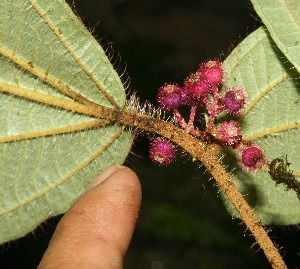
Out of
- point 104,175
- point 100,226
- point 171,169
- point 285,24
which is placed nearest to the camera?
point 285,24

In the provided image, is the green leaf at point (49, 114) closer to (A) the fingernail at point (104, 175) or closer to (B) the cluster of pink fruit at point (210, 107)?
(A) the fingernail at point (104, 175)

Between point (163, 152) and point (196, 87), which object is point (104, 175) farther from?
point (196, 87)

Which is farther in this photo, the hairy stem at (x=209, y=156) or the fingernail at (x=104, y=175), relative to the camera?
the fingernail at (x=104, y=175)

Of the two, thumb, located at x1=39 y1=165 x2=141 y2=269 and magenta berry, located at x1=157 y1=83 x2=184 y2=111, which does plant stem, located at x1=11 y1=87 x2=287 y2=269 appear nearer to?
magenta berry, located at x1=157 y1=83 x2=184 y2=111

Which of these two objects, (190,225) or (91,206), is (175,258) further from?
(91,206)

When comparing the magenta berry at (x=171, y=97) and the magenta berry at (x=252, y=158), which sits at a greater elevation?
the magenta berry at (x=171, y=97)

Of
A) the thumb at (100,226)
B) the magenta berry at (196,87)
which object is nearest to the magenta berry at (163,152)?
the thumb at (100,226)

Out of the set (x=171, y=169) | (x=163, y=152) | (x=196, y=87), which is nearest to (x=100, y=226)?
(x=163, y=152)

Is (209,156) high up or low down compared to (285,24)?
down
